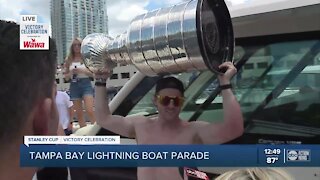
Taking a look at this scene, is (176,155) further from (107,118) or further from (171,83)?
(107,118)

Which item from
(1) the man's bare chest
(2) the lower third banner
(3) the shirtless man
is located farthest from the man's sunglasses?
(2) the lower third banner

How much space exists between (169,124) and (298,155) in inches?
17.6

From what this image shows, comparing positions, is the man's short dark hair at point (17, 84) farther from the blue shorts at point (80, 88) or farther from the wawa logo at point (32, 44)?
the blue shorts at point (80, 88)

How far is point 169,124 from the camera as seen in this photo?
1596 millimetres

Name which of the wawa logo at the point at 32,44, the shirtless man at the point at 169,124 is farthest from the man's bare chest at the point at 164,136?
the wawa logo at the point at 32,44

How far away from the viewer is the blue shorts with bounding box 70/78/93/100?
1.56 m

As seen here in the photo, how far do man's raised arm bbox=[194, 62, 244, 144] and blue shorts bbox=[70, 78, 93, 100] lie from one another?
1.34 feet

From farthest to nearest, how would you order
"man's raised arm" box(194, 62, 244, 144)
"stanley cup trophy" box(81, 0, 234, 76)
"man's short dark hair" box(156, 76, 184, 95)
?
"man's short dark hair" box(156, 76, 184, 95) → "man's raised arm" box(194, 62, 244, 144) → "stanley cup trophy" box(81, 0, 234, 76)

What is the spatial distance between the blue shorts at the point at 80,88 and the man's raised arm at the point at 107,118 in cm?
3

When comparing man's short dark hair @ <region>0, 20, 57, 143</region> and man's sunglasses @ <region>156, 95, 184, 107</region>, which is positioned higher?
man's short dark hair @ <region>0, 20, 57, 143</region>

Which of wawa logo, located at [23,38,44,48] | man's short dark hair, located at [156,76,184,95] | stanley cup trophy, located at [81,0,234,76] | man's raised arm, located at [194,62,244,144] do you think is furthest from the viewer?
man's short dark hair, located at [156,76,184,95]

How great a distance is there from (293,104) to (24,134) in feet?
3.25

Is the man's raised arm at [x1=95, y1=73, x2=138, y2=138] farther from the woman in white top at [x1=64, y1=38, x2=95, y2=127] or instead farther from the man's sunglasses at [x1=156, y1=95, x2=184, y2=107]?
the man's sunglasses at [x1=156, y1=95, x2=184, y2=107]

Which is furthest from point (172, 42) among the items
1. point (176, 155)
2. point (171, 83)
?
point (176, 155)
